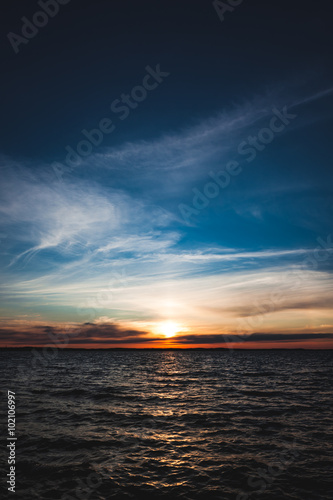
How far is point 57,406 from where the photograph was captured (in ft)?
72.1

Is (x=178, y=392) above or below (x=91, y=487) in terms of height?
below

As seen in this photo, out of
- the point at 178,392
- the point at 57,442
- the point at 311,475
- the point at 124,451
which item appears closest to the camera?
the point at 311,475

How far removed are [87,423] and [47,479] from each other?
759 cm

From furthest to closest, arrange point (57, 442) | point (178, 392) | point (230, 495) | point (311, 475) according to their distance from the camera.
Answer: point (178, 392), point (57, 442), point (311, 475), point (230, 495)

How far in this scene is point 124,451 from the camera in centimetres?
1320

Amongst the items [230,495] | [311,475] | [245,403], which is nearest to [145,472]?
[230,495]

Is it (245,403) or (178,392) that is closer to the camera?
(245,403)

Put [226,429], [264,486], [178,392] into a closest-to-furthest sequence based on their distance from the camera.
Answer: [264,486] < [226,429] < [178,392]

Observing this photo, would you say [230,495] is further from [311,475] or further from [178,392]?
[178,392]

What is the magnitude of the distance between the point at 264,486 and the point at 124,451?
6292mm

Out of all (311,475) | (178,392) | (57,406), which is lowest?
(178,392)

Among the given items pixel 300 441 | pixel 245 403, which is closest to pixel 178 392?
pixel 245 403

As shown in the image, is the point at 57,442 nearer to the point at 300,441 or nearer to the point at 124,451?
the point at 124,451

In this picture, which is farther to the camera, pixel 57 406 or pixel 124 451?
pixel 57 406
